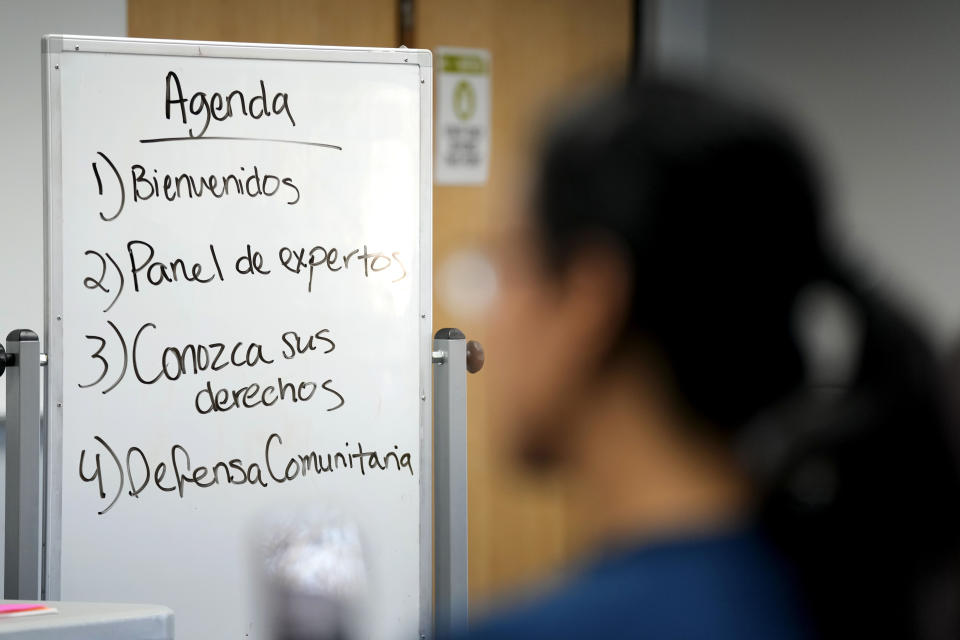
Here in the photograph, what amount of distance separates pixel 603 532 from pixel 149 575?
126 cm

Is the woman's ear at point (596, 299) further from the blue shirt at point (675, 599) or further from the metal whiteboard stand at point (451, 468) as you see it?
the metal whiteboard stand at point (451, 468)

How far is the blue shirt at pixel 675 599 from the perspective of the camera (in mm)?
434

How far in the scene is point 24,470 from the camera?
4.93ft

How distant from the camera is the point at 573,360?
50 centimetres

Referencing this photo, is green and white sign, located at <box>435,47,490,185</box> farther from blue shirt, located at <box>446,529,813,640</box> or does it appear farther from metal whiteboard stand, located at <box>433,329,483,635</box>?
blue shirt, located at <box>446,529,813,640</box>

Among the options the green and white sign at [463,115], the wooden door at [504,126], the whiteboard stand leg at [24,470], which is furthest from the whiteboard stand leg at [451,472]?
the green and white sign at [463,115]

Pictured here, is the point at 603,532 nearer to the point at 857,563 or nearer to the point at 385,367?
the point at 857,563

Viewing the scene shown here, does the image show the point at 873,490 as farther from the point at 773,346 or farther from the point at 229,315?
the point at 229,315

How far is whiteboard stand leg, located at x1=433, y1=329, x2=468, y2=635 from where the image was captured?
1.69 meters

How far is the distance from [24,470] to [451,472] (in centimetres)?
68

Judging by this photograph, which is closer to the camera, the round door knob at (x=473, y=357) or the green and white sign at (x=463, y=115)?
the round door knob at (x=473, y=357)

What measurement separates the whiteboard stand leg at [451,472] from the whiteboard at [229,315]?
0.11 feet

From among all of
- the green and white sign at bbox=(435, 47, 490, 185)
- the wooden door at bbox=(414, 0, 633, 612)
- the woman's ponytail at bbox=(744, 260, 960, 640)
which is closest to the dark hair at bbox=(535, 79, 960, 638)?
the woman's ponytail at bbox=(744, 260, 960, 640)

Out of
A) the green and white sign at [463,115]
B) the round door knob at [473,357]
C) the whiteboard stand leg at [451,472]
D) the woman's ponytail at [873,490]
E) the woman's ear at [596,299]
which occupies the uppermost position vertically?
the green and white sign at [463,115]
